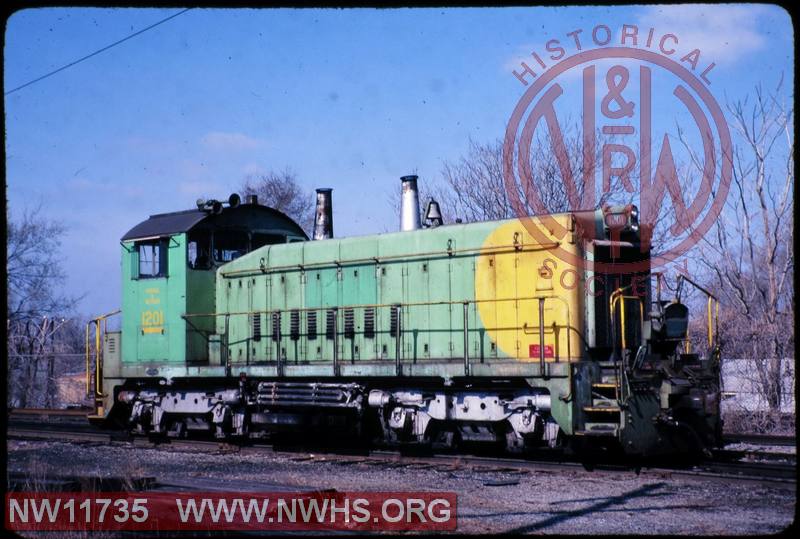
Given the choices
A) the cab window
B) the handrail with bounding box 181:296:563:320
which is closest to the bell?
the handrail with bounding box 181:296:563:320

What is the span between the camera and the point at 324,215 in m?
16.0

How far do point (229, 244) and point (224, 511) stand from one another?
865 cm

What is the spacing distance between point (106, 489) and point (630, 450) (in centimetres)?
633

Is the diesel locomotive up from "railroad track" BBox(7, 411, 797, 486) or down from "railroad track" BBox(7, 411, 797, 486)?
up

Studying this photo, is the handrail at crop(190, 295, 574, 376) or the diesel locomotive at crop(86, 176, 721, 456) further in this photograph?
the handrail at crop(190, 295, 574, 376)

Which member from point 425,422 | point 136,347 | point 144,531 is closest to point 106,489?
point 144,531

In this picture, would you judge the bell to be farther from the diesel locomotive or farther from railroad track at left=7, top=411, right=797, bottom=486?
railroad track at left=7, top=411, right=797, bottom=486

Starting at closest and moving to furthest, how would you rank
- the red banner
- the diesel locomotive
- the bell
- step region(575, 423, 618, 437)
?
the red banner → step region(575, 423, 618, 437) → the diesel locomotive → the bell

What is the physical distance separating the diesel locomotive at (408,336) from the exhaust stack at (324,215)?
3 cm

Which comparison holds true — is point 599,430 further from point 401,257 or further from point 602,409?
point 401,257

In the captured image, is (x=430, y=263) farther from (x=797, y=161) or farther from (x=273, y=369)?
(x=797, y=161)

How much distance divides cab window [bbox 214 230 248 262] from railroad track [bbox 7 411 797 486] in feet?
11.0

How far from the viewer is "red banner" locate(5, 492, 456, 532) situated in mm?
7590

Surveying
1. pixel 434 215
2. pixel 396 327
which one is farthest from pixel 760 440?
pixel 434 215
